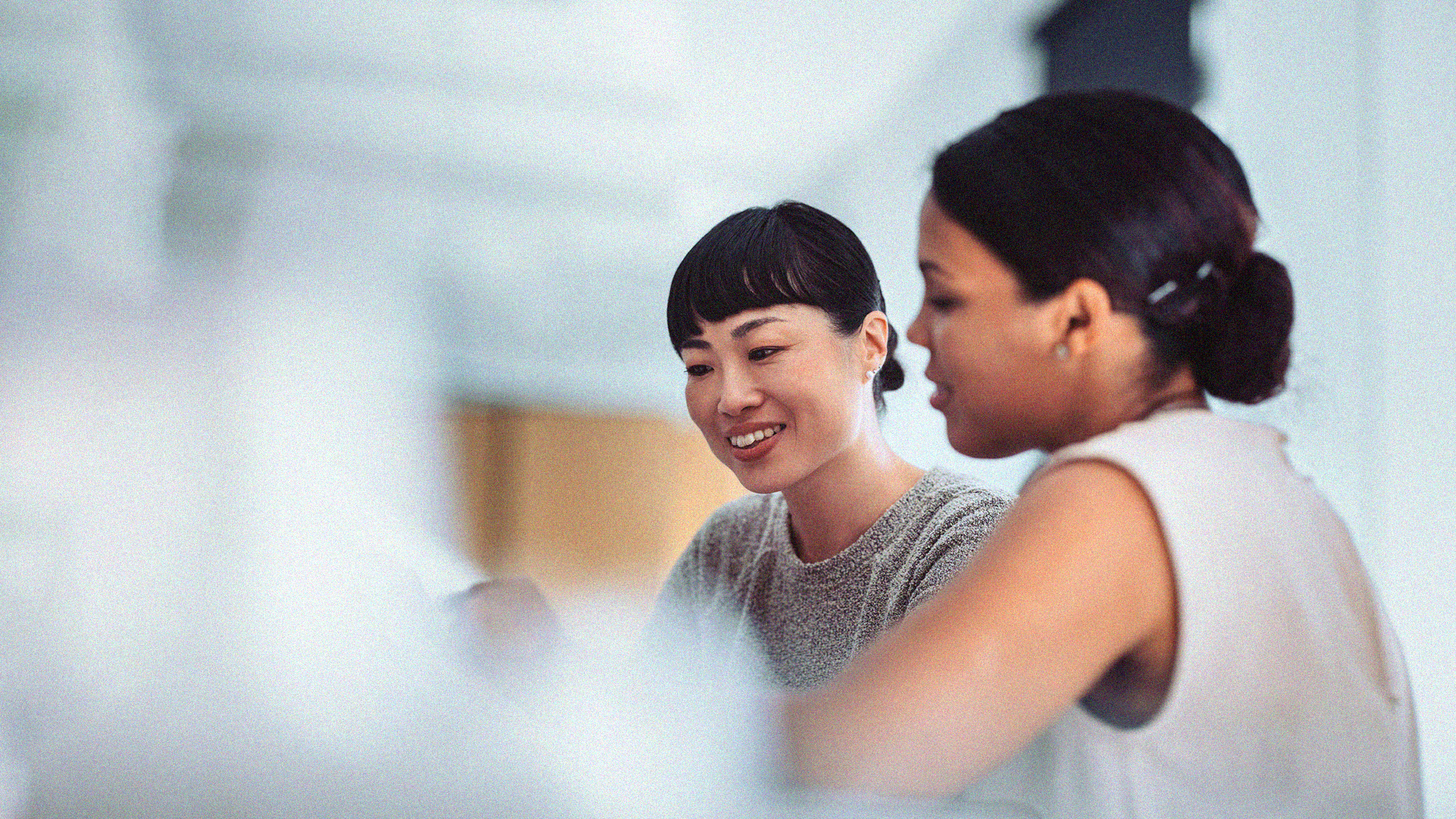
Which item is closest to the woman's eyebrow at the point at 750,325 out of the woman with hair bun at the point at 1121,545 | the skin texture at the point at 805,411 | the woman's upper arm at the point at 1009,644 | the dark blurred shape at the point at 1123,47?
the skin texture at the point at 805,411

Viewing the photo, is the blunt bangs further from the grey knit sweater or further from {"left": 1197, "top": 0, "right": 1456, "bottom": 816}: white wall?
{"left": 1197, "top": 0, "right": 1456, "bottom": 816}: white wall

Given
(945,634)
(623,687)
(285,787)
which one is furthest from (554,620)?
(945,634)

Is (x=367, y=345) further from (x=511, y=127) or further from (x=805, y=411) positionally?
(x=805, y=411)

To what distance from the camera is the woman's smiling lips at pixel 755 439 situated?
1.89 feet

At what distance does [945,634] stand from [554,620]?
1.00 ft

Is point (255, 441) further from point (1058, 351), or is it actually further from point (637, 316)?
point (1058, 351)

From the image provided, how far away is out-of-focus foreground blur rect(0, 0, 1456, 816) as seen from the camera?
20.1 inches

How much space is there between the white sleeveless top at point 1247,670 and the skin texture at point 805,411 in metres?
0.20

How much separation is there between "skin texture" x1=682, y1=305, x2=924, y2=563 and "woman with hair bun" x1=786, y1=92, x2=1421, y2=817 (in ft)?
0.35

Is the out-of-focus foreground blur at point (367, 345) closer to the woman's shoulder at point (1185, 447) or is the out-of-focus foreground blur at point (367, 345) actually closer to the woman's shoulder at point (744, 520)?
the woman's shoulder at point (744, 520)

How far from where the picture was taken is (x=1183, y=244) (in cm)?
41

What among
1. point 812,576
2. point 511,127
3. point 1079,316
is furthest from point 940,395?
point 511,127

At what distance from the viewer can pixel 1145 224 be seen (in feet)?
1.34

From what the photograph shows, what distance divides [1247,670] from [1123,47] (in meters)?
0.62
